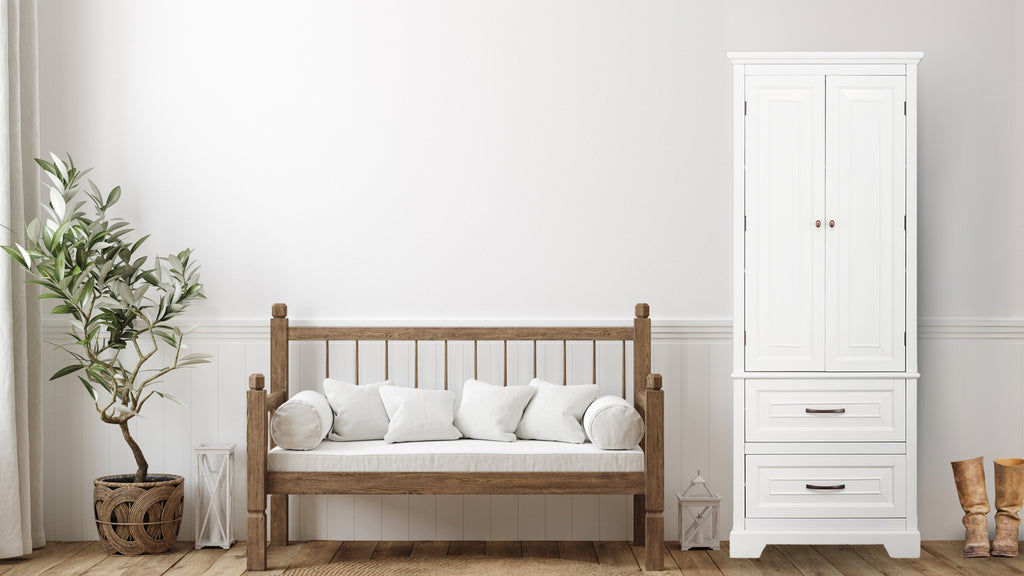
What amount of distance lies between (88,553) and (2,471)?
43 centimetres

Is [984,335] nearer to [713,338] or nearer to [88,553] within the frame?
[713,338]

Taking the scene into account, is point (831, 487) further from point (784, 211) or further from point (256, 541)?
point (256, 541)

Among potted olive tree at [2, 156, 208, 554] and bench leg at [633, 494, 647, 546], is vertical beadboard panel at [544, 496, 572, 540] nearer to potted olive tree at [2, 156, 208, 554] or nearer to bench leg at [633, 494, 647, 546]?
bench leg at [633, 494, 647, 546]

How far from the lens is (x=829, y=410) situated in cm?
301

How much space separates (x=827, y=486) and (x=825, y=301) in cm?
63

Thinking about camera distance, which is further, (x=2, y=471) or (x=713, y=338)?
(x=713, y=338)

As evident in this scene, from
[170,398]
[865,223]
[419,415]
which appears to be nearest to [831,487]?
[865,223]

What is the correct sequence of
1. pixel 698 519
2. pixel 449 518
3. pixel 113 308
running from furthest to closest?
pixel 449 518
pixel 698 519
pixel 113 308

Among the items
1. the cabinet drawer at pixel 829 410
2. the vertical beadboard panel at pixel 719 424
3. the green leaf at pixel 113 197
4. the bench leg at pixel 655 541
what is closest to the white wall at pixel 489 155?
the vertical beadboard panel at pixel 719 424

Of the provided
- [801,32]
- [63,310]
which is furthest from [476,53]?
[63,310]

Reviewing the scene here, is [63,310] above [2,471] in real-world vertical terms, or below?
above

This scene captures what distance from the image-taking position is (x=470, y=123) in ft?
11.2

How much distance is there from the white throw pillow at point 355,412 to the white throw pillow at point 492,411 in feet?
0.94

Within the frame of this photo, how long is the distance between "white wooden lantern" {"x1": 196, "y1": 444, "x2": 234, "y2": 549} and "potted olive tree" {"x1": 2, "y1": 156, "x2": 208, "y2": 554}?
8 centimetres
